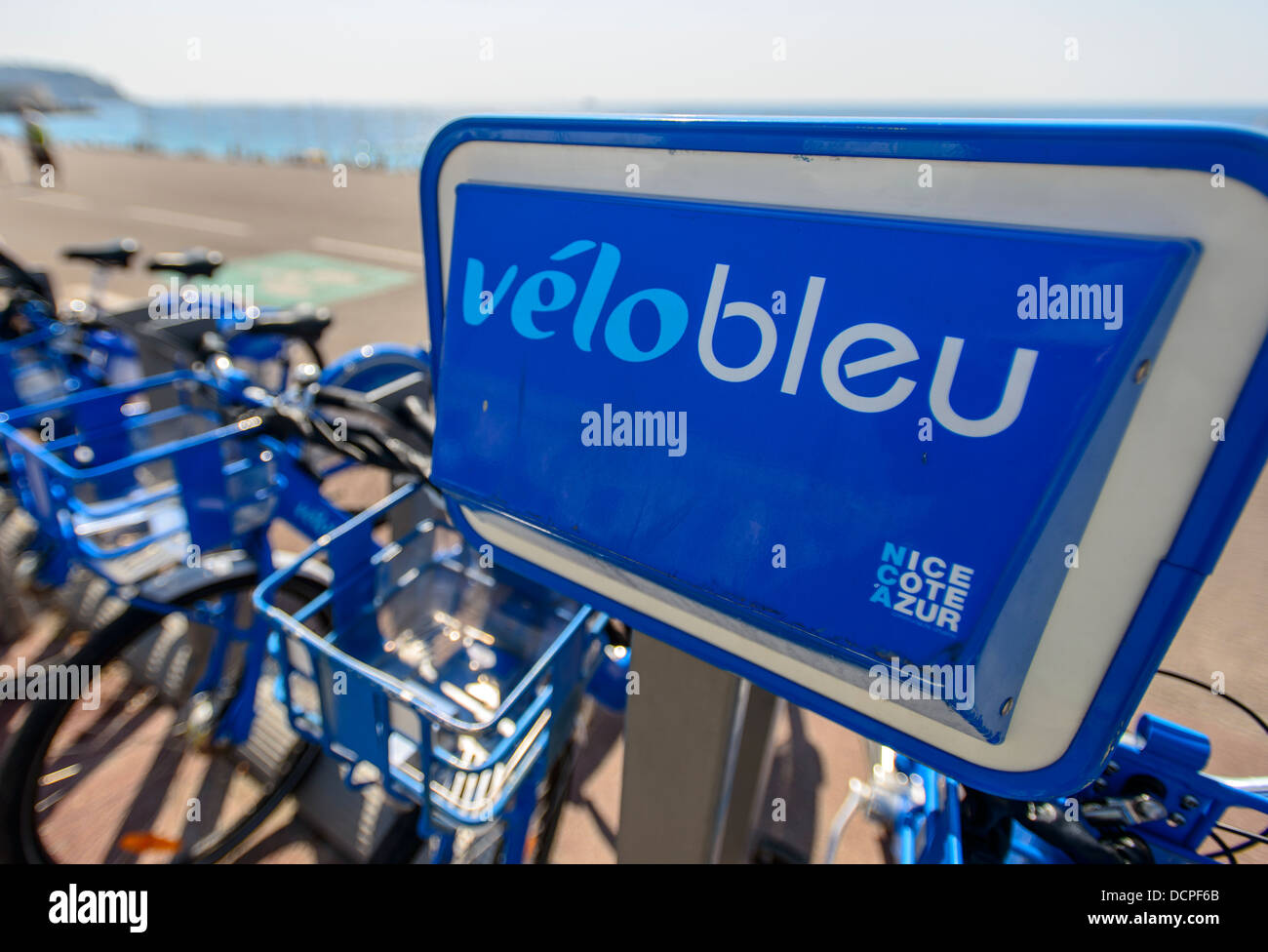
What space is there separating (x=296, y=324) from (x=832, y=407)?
3418mm

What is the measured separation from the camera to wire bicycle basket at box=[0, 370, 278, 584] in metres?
1.98

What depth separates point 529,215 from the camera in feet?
3.33

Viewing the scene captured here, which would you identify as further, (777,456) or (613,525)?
(613,525)

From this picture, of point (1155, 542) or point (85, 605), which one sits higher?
point (1155, 542)

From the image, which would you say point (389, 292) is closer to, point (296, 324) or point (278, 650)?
point (296, 324)

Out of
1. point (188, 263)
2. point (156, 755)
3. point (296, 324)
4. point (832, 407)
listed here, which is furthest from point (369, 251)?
point (832, 407)

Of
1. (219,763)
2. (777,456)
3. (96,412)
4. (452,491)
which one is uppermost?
(777,456)

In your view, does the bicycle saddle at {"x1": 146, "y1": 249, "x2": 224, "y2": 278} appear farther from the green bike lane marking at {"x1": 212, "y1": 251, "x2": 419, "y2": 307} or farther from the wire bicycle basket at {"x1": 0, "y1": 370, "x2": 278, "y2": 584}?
the green bike lane marking at {"x1": 212, "y1": 251, "x2": 419, "y2": 307}

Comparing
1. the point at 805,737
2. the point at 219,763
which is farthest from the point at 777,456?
the point at 219,763

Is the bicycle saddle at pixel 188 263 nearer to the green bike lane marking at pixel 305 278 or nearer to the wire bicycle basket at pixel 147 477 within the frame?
the wire bicycle basket at pixel 147 477

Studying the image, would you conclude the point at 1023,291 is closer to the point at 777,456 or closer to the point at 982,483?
the point at 982,483

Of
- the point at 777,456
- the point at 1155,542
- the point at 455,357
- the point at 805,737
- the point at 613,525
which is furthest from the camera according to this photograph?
the point at 805,737

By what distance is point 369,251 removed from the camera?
427 inches

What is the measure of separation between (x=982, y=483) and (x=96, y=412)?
3435 mm
